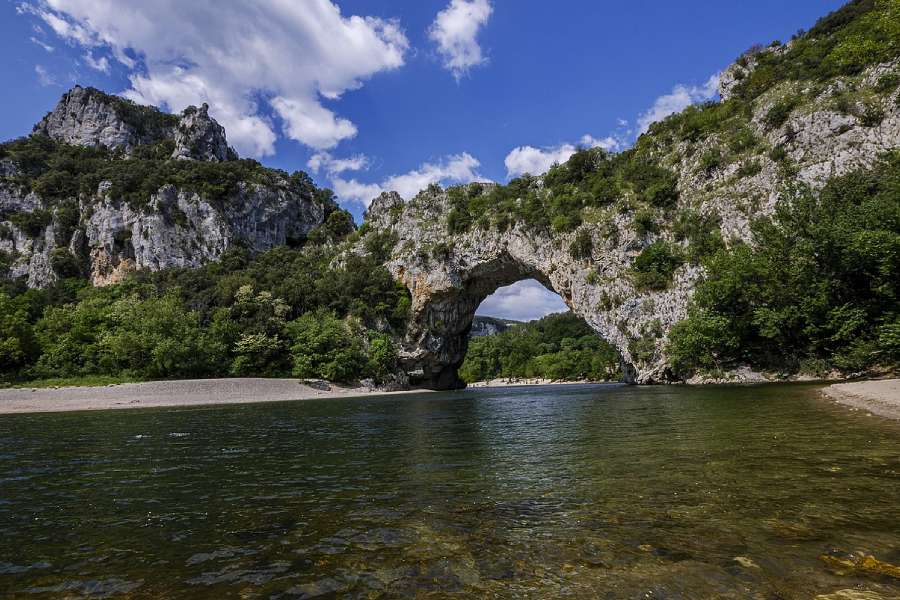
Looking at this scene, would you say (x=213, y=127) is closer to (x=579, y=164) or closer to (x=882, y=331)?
(x=579, y=164)

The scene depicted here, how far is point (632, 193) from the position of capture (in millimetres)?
50750

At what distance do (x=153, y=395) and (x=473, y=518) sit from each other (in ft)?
141

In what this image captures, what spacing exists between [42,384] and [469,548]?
5460 centimetres

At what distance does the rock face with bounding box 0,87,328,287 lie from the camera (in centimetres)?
7544

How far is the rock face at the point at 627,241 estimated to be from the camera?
1481 inches

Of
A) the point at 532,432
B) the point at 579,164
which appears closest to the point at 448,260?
the point at 579,164

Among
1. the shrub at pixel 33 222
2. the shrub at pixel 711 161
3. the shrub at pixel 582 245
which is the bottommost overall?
the shrub at pixel 582 245

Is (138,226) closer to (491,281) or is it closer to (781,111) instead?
(491,281)

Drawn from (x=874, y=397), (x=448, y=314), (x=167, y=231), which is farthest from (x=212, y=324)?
(x=874, y=397)

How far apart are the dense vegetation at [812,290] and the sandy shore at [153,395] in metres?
39.4

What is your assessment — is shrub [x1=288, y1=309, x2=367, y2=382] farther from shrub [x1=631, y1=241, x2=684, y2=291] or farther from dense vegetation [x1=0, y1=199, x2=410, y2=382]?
shrub [x1=631, y1=241, x2=684, y2=291]

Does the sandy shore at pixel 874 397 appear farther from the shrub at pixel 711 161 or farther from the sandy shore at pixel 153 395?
the sandy shore at pixel 153 395

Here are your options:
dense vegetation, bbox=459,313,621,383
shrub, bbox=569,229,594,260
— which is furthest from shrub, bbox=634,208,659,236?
dense vegetation, bbox=459,313,621,383

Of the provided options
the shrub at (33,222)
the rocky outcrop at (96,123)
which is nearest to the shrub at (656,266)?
the shrub at (33,222)
